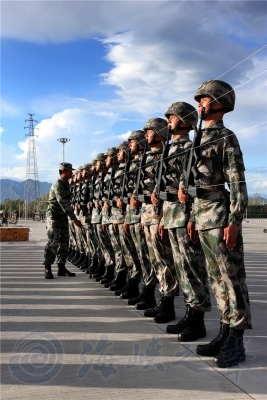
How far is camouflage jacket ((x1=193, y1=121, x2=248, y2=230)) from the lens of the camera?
3574 mm

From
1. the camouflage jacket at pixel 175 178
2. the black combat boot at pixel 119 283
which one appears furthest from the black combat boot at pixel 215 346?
the black combat boot at pixel 119 283

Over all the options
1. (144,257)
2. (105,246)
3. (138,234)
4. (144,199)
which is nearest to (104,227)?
(105,246)

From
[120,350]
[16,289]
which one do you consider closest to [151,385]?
[120,350]

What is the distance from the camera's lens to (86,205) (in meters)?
9.38

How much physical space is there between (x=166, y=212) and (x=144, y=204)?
0.86 meters

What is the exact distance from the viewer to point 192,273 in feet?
14.0

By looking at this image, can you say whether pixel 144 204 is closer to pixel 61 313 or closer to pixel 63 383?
pixel 61 313

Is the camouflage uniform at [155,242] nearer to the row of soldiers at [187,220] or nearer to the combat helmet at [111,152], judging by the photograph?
the row of soldiers at [187,220]

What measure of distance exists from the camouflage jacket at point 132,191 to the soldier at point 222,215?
78.9 inches

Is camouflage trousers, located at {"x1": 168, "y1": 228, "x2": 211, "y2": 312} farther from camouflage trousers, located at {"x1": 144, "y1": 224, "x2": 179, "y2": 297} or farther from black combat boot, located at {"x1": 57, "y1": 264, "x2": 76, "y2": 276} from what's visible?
black combat boot, located at {"x1": 57, "y1": 264, "x2": 76, "y2": 276}

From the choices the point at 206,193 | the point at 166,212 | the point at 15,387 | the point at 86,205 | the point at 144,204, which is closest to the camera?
the point at 15,387

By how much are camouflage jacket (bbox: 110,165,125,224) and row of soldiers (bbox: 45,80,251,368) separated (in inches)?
0.6

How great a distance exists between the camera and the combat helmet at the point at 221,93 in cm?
386

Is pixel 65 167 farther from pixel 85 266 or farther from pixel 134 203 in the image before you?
pixel 134 203
